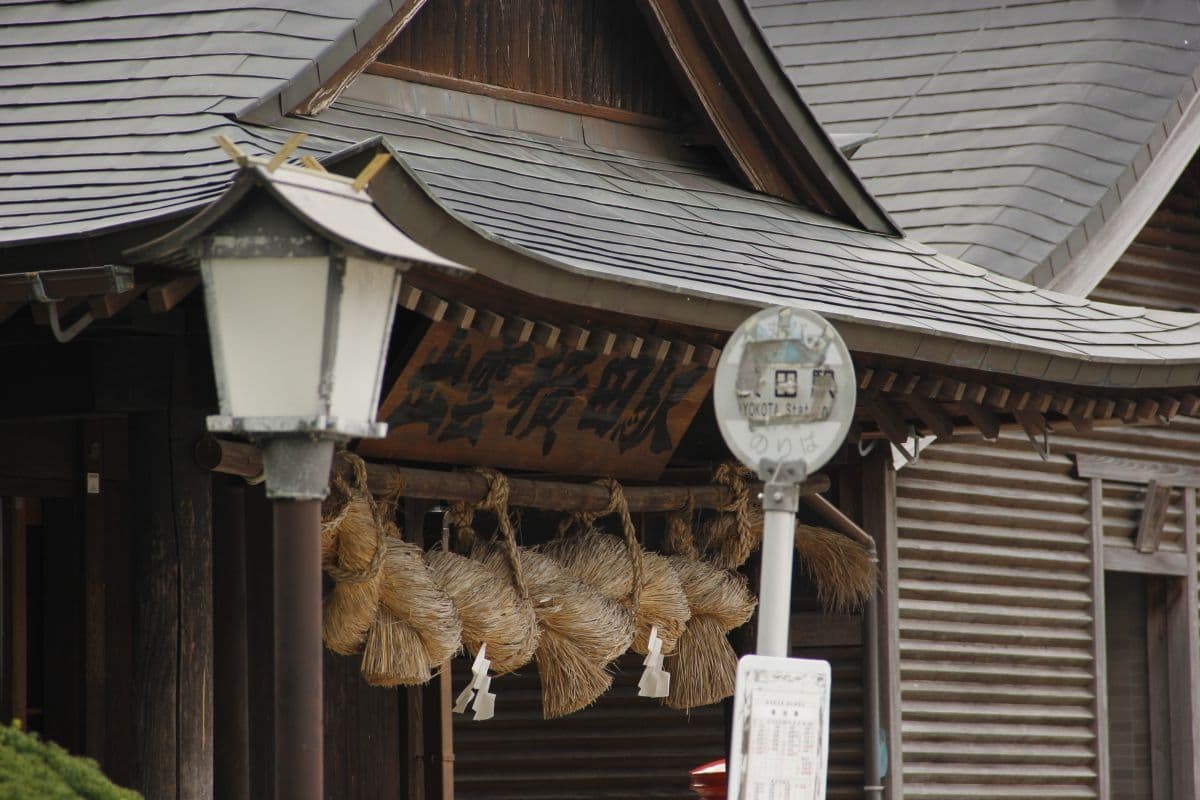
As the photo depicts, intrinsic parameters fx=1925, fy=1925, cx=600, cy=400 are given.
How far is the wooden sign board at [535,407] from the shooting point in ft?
21.6

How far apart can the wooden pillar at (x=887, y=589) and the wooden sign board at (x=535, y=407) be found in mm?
1644

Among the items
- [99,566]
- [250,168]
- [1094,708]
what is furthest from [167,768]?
[1094,708]

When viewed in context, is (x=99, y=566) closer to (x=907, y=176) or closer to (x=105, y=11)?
(x=105, y=11)

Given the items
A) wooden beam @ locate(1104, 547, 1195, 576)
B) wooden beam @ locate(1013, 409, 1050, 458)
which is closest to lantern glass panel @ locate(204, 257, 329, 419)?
wooden beam @ locate(1013, 409, 1050, 458)

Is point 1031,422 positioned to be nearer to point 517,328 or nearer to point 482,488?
point 482,488

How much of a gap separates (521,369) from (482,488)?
0.52m

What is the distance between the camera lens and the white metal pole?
172 inches

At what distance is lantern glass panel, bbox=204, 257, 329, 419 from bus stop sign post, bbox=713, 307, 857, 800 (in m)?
1.08

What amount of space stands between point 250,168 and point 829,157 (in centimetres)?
492

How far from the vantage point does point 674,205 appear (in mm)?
7723

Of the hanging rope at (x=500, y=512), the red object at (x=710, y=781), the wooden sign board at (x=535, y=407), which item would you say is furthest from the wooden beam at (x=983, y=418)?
the hanging rope at (x=500, y=512)

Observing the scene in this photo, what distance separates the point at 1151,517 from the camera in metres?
10.8

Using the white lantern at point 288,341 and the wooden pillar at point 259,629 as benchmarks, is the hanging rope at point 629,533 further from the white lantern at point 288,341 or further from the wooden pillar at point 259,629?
the white lantern at point 288,341

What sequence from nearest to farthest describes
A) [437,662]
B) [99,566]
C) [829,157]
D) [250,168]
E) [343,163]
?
[250,168], [343,163], [437,662], [99,566], [829,157]
